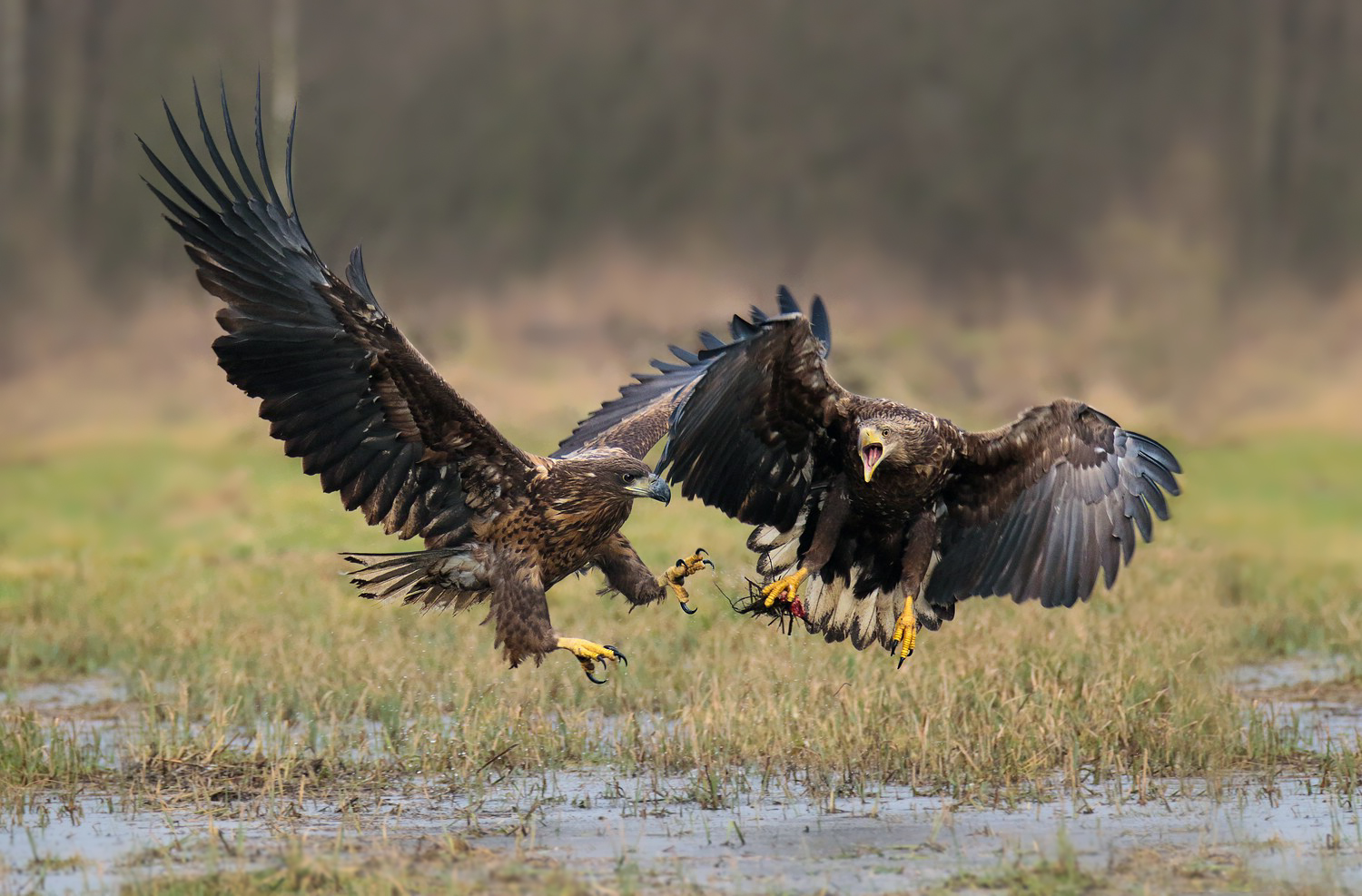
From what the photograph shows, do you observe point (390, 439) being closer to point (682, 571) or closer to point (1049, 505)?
point (682, 571)

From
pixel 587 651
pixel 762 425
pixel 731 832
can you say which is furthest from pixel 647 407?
pixel 731 832

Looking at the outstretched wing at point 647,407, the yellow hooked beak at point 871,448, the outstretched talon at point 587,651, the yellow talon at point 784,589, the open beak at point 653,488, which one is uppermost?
the outstretched wing at point 647,407

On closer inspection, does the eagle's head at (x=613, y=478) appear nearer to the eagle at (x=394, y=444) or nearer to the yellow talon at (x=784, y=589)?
the eagle at (x=394, y=444)

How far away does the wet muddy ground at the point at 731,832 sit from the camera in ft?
16.0

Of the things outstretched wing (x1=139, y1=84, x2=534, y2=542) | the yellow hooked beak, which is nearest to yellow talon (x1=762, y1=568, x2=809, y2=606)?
the yellow hooked beak

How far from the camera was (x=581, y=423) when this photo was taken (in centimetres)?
796

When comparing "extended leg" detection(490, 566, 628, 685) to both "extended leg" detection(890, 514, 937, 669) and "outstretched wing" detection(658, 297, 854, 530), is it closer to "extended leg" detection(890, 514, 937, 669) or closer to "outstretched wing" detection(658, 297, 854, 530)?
"outstretched wing" detection(658, 297, 854, 530)

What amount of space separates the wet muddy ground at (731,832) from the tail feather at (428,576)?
857 millimetres

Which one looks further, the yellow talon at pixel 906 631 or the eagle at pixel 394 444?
the yellow talon at pixel 906 631

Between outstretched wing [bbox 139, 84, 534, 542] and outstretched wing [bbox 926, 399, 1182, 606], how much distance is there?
1794mm

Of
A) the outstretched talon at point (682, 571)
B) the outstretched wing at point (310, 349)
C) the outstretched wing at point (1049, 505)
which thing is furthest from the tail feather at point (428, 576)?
the outstretched wing at point (1049, 505)

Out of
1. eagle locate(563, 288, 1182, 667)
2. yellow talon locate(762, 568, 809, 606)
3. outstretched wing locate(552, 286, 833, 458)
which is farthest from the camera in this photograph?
outstretched wing locate(552, 286, 833, 458)

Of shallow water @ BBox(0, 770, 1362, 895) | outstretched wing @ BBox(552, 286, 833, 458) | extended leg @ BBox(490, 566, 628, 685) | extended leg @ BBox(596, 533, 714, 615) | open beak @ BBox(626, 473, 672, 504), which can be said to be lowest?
shallow water @ BBox(0, 770, 1362, 895)

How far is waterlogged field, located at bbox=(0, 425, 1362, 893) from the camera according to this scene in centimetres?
494
